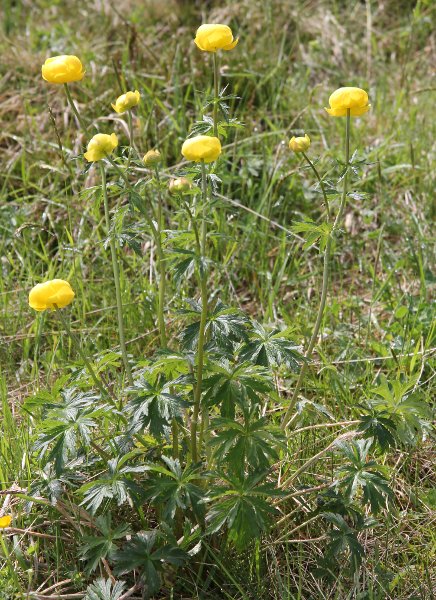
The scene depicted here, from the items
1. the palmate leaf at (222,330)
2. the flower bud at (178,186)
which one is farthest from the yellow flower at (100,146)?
the palmate leaf at (222,330)

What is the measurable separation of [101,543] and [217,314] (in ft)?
1.74

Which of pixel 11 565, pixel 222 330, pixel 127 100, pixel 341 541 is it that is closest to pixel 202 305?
pixel 222 330

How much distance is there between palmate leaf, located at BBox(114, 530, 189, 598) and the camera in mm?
1643

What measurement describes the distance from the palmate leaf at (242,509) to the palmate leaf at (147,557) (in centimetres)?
11

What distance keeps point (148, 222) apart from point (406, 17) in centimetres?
337

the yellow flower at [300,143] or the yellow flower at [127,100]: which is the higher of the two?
the yellow flower at [127,100]

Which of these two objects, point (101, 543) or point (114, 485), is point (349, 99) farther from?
point (101, 543)

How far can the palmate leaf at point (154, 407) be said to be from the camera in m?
1.59

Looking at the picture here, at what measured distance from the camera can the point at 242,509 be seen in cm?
160

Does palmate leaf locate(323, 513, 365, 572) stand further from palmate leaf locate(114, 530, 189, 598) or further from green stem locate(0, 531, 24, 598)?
green stem locate(0, 531, 24, 598)

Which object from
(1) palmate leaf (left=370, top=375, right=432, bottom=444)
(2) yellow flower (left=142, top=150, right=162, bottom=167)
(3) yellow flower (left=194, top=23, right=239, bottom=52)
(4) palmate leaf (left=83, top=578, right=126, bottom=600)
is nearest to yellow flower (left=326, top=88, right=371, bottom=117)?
(3) yellow flower (left=194, top=23, right=239, bottom=52)

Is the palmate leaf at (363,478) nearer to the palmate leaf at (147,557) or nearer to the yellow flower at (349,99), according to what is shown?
the palmate leaf at (147,557)

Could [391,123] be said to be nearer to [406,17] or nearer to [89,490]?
[406,17]

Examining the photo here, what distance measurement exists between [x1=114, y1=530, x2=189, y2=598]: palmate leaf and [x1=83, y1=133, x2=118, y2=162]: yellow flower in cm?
76
